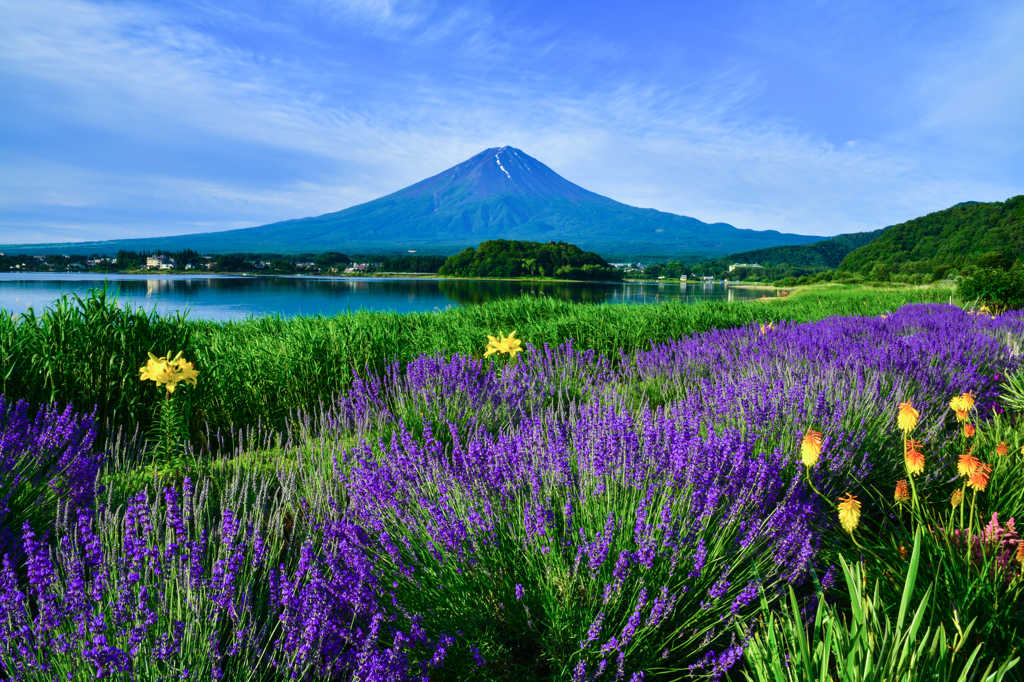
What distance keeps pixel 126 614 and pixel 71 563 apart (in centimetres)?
23

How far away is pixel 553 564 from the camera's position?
4.68ft

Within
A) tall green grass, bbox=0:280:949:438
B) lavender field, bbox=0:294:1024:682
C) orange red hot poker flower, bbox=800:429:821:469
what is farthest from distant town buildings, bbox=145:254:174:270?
orange red hot poker flower, bbox=800:429:821:469

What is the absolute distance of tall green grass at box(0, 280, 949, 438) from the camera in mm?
3588

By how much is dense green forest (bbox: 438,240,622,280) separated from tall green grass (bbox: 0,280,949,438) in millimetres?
39758

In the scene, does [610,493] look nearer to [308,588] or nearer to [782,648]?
[782,648]

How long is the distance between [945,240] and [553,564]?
7329cm

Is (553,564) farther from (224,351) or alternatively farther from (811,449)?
(224,351)

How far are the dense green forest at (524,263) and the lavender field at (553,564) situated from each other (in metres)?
44.4

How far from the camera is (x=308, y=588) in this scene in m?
1.14

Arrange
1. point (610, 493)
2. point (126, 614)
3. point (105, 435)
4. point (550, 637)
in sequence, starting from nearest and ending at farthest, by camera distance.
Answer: point (126, 614), point (550, 637), point (610, 493), point (105, 435)

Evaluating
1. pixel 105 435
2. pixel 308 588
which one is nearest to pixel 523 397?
pixel 308 588

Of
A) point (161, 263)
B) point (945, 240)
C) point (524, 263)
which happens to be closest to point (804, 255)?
point (945, 240)

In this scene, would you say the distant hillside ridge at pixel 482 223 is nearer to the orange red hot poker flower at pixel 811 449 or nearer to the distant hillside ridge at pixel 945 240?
the distant hillside ridge at pixel 945 240

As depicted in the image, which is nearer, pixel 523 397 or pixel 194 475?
pixel 194 475
